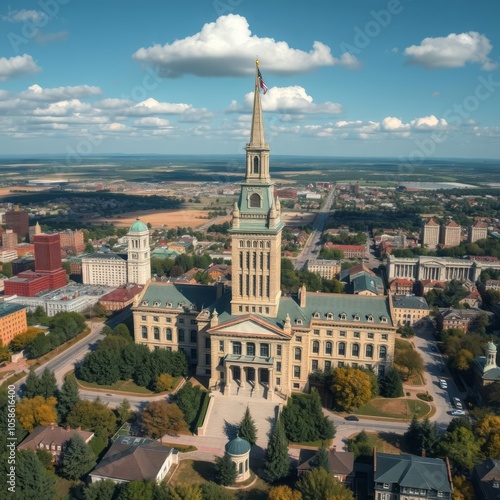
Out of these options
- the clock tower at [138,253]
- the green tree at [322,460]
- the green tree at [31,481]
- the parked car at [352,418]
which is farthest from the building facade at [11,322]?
the green tree at [322,460]

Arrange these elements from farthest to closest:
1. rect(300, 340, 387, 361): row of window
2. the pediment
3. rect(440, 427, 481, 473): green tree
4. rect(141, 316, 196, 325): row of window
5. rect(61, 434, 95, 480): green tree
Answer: rect(141, 316, 196, 325): row of window < rect(300, 340, 387, 361): row of window < the pediment < rect(440, 427, 481, 473): green tree < rect(61, 434, 95, 480): green tree

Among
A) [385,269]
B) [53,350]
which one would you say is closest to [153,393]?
[53,350]

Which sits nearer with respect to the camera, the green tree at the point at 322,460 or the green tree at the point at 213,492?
the green tree at the point at 213,492

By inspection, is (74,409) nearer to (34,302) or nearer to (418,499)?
(418,499)

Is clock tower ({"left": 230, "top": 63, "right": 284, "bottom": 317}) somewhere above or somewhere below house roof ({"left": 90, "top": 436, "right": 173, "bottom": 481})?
above

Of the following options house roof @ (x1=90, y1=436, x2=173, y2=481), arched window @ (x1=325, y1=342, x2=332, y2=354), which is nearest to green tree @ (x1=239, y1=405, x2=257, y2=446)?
house roof @ (x1=90, y1=436, x2=173, y2=481)

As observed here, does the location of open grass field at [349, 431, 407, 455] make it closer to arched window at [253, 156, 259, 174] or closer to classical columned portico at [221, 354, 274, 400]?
classical columned portico at [221, 354, 274, 400]

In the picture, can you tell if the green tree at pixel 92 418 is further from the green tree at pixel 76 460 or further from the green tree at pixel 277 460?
the green tree at pixel 277 460

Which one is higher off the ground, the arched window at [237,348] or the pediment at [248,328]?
the pediment at [248,328]
